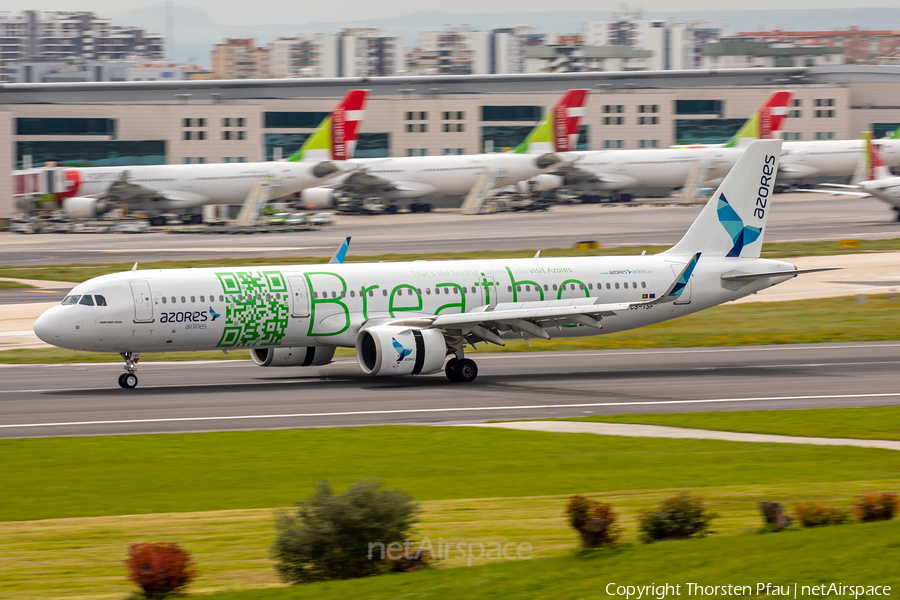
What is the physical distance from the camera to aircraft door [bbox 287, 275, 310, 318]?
40.8 metres

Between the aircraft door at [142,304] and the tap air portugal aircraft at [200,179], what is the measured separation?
81.4 meters

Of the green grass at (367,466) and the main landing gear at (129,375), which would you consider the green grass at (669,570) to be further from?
the main landing gear at (129,375)

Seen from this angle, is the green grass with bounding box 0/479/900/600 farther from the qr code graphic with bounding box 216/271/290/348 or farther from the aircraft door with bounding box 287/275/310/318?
the aircraft door with bounding box 287/275/310/318

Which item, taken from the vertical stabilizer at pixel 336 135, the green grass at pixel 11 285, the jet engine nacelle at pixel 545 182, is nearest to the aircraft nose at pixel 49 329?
the green grass at pixel 11 285

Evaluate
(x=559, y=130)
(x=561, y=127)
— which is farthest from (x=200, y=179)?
(x=561, y=127)

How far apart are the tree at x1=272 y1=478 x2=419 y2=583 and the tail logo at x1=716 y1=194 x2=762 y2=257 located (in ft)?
112

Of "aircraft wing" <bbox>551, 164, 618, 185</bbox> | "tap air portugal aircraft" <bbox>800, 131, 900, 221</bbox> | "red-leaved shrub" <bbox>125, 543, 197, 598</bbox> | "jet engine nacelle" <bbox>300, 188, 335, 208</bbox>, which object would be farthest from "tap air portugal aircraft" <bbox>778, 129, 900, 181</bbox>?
"red-leaved shrub" <bbox>125, 543, 197, 598</bbox>

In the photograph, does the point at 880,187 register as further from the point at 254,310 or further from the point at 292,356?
the point at 254,310

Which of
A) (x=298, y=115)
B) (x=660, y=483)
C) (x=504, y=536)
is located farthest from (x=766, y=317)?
(x=298, y=115)

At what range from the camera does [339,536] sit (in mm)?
15758

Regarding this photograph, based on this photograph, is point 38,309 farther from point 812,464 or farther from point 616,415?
point 812,464

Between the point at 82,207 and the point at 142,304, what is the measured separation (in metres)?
84.2

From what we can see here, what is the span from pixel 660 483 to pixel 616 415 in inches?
407

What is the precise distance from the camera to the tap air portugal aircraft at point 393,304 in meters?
39.4
